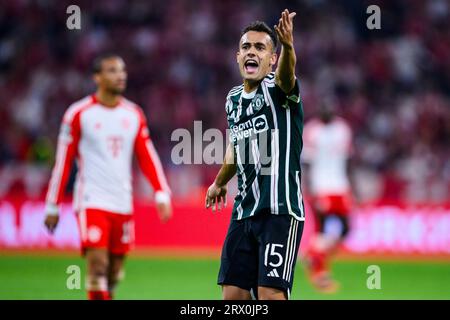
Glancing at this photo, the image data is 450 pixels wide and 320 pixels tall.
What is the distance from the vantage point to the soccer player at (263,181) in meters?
5.94

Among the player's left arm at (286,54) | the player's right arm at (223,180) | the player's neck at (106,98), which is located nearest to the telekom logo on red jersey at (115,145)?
the player's neck at (106,98)

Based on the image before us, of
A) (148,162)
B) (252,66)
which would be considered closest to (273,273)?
(252,66)

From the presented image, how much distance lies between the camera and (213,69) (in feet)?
65.8

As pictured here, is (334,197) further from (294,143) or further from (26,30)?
(26,30)

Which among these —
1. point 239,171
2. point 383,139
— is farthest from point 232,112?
point 383,139

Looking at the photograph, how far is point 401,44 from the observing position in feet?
65.7

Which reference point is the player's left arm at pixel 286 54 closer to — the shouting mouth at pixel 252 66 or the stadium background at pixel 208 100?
the shouting mouth at pixel 252 66

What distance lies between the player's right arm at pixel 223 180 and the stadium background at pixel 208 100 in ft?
22.5

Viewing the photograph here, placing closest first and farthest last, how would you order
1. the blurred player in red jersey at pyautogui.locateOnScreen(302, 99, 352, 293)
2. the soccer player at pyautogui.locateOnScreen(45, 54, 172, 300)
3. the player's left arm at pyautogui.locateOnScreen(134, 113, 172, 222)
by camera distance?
the soccer player at pyautogui.locateOnScreen(45, 54, 172, 300), the player's left arm at pyautogui.locateOnScreen(134, 113, 172, 222), the blurred player in red jersey at pyautogui.locateOnScreen(302, 99, 352, 293)

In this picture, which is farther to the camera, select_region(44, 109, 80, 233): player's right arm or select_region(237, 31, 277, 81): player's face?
select_region(44, 109, 80, 233): player's right arm

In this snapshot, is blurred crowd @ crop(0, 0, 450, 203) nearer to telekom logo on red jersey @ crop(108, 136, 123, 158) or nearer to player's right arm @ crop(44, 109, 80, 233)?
telekom logo on red jersey @ crop(108, 136, 123, 158)

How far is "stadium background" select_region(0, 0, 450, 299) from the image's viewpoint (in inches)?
608

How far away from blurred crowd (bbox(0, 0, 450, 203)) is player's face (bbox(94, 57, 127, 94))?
8.64 metres

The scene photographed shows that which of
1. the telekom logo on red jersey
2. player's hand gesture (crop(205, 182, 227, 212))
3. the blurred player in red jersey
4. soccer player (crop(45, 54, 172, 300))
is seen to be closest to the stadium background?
the blurred player in red jersey
